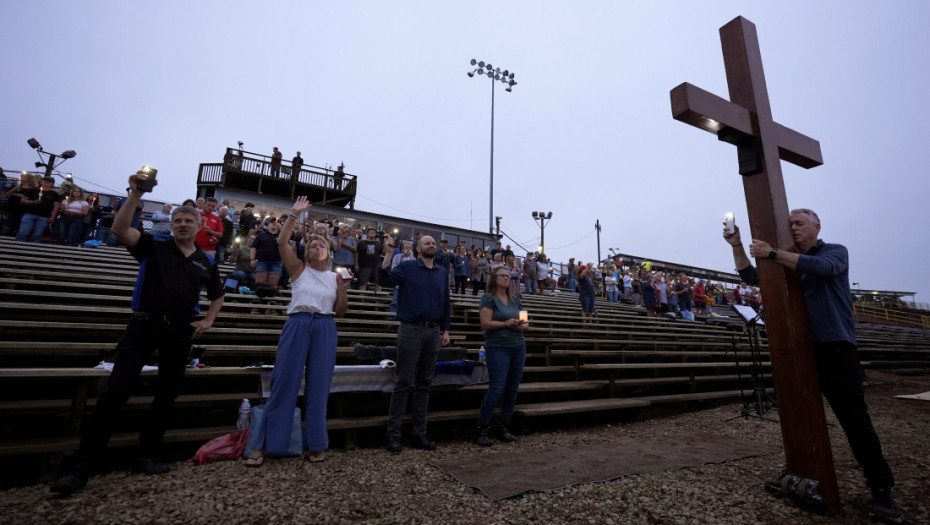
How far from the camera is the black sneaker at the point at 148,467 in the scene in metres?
2.86

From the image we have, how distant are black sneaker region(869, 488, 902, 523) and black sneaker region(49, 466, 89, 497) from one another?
459cm

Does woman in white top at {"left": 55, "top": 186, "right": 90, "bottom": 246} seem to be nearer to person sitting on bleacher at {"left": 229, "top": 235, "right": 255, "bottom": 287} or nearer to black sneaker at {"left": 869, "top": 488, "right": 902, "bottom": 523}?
person sitting on bleacher at {"left": 229, "top": 235, "right": 255, "bottom": 287}

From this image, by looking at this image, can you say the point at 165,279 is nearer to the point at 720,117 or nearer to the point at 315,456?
the point at 315,456

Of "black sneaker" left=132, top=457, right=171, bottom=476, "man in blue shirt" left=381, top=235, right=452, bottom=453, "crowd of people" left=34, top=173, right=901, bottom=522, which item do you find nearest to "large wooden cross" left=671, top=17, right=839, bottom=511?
"crowd of people" left=34, top=173, right=901, bottom=522

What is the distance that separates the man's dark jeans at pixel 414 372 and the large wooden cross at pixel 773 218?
270 cm

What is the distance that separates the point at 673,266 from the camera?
34.1 m

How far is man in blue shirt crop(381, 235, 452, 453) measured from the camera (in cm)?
390

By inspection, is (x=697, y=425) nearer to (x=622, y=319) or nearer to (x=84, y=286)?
(x=622, y=319)

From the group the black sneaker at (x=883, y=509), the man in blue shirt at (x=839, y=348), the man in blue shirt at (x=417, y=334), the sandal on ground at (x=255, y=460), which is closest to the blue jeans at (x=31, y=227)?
the man in blue shirt at (x=417, y=334)

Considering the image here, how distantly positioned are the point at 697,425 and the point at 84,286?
8.41 metres

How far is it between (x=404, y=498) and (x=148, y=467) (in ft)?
5.93

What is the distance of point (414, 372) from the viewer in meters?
3.96

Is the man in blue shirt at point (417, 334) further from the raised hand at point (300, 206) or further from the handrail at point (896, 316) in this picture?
the handrail at point (896, 316)

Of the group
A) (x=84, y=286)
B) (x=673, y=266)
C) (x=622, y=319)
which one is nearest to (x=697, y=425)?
(x=622, y=319)
